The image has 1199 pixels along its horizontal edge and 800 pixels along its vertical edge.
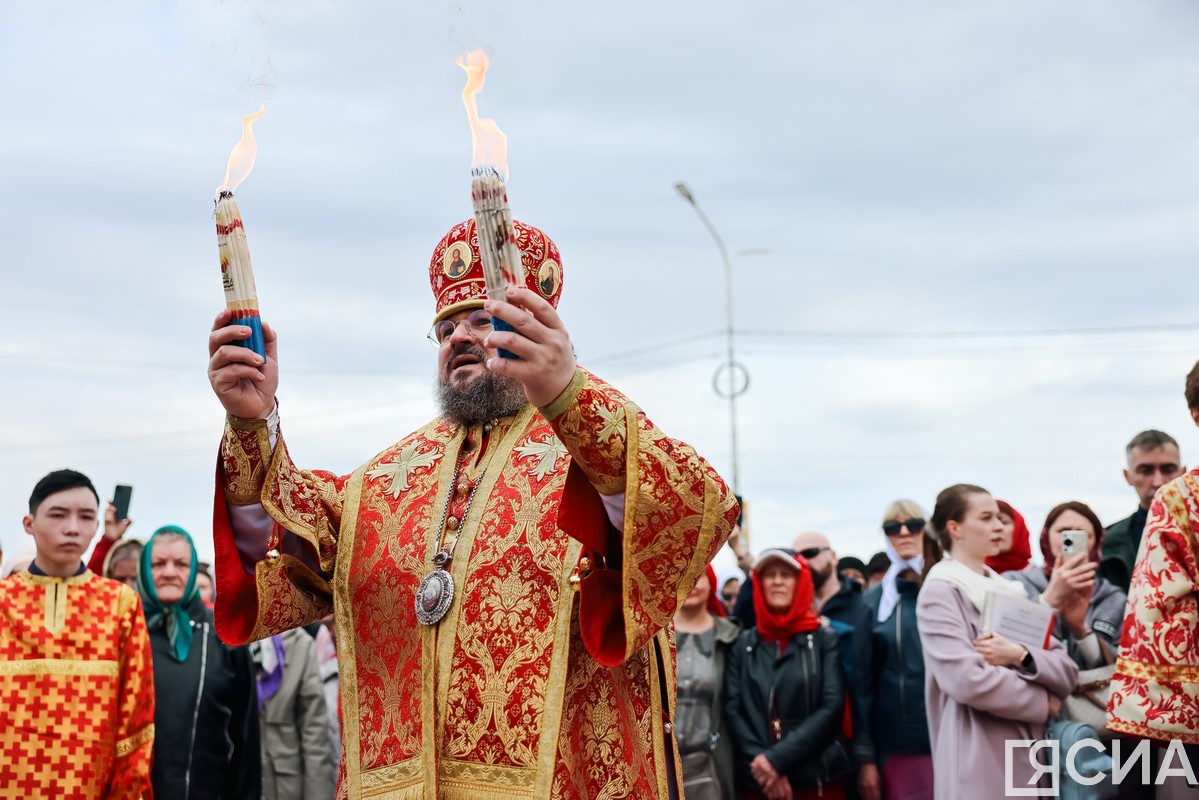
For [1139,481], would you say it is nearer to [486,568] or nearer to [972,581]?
[972,581]

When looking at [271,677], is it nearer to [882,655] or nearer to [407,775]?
[882,655]

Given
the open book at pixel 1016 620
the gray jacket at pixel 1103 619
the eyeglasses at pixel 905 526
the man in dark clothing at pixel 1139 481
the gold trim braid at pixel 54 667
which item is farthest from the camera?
the eyeglasses at pixel 905 526

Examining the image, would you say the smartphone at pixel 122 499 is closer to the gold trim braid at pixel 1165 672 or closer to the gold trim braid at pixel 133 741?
the gold trim braid at pixel 133 741

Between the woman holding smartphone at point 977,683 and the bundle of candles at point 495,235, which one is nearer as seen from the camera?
the bundle of candles at point 495,235

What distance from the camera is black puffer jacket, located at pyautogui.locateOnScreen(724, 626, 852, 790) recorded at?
27.0 ft

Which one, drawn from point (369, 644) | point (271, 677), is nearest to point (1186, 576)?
point (369, 644)

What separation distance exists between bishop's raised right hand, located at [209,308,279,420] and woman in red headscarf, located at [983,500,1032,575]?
583 centimetres

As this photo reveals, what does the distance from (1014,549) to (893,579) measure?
1029 millimetres

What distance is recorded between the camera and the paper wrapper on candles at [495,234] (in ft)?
10.5

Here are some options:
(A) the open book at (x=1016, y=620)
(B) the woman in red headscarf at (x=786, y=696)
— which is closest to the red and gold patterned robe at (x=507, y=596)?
(A) the open book at (x=1016, y=620)

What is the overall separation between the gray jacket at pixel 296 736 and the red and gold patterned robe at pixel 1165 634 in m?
5.85

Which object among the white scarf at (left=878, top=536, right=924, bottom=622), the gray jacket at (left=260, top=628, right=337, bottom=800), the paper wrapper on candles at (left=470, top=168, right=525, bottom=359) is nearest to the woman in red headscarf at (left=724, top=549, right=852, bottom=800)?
the white scarf at (left=878, top=536, right=924, bottom=622)

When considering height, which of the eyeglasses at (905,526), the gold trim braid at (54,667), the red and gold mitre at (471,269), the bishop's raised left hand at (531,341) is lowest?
the gold trim braid at (54,667)

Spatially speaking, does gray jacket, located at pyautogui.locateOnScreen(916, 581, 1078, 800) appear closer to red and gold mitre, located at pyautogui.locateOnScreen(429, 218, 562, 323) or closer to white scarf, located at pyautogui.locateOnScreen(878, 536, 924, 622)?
white scarf, located at pyautogui.locateOnScreen(878, 536, 924, 622)
